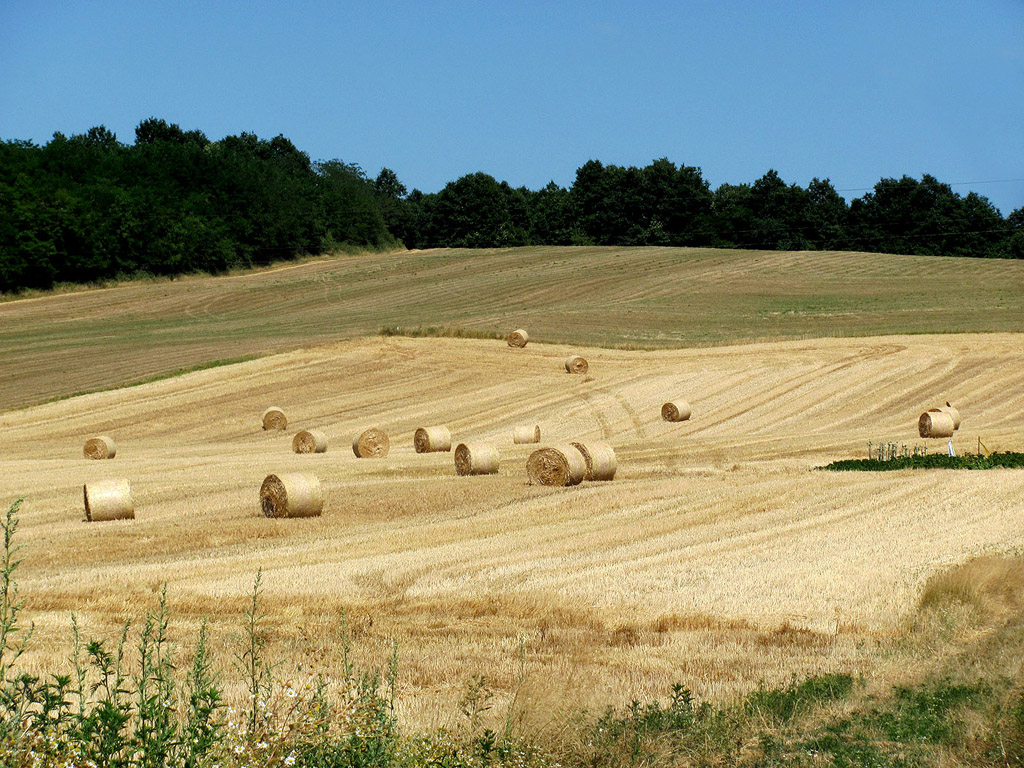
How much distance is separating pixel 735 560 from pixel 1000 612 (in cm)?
373

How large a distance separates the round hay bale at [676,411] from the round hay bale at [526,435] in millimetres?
4345

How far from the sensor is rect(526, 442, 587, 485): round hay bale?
67.9 feet

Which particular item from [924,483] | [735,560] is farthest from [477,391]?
[735,560]

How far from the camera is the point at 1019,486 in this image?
19.4 meters

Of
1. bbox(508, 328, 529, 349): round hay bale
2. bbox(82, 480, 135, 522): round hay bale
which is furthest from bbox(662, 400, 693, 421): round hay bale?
bbox(82, 480, 135, 522): round hay bale

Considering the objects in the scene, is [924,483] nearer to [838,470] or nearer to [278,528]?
[838,470]

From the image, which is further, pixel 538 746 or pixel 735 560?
pixel 735 560

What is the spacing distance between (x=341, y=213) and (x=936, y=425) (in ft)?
281

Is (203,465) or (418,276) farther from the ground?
(418,276)

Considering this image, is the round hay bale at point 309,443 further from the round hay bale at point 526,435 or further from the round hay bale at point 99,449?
the round hay bale at point 526,435

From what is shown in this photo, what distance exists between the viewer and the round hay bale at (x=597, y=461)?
2131 cm

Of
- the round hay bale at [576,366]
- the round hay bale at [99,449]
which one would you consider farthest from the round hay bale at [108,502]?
the round hay bale at [576,366]

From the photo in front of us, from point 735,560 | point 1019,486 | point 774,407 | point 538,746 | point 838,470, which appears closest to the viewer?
point 538,746

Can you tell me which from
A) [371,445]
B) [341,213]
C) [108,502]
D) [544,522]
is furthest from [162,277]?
[544,522]
